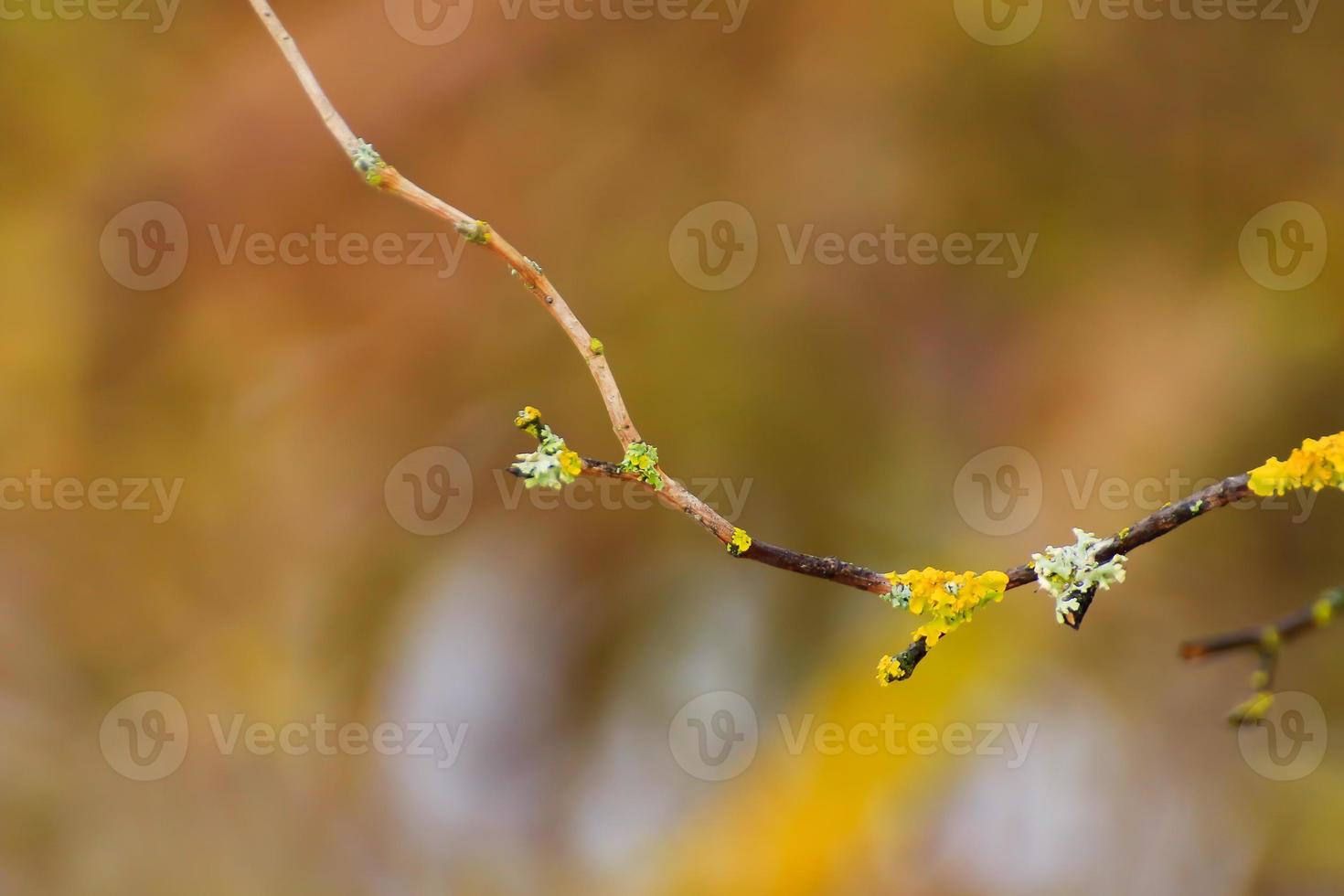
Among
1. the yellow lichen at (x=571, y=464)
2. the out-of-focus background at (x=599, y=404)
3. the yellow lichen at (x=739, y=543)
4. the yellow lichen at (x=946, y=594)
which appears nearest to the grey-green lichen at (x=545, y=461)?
the yellow lichen at (x=571, y=464)

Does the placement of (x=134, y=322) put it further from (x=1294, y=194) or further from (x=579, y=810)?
(x=1294, y=194)

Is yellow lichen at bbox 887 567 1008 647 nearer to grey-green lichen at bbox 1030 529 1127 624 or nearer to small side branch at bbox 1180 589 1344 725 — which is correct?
grey-green lichen at bbox 1030 529 1127 624

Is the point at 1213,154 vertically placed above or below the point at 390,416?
above

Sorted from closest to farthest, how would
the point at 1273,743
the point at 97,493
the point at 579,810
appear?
1. the point at 1273,743
2. the point at 579,810
3. the point at 97,493

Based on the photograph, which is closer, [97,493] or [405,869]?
[405,869]

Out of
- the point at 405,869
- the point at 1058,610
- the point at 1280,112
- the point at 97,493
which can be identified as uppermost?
the point at 1280,112

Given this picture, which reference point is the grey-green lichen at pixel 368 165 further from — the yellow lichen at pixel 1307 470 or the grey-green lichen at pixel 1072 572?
the yellow lichen at pixel 1307 470

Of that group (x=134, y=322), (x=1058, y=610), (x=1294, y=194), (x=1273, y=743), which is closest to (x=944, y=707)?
(x=1273, y=743)

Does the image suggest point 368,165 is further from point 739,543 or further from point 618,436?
point 739,543
